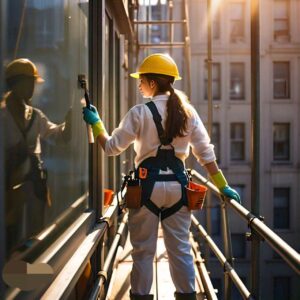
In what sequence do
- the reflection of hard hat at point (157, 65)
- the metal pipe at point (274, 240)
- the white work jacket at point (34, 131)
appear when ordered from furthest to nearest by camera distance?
the reflection of hard hat at point (157, 65) < the metal pipe at point (274, 240) < the white work jacket at point (34, 131)

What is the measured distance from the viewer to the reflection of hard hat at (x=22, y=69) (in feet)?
5.26

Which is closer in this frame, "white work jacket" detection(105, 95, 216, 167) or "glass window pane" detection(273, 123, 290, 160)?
"white work jacket" detection(105, 95, 216, 167)

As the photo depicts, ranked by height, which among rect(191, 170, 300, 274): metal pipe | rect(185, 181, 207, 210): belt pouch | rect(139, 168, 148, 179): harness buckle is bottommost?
rect(191, 170, 300, 274): metal pipe

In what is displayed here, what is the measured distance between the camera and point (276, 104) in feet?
68.8

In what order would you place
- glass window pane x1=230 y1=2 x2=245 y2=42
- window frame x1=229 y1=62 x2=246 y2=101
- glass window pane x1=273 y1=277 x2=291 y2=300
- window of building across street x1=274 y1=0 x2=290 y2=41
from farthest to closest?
window of building across street x1=274 y1=0 x2=290 y2=41
glass window pane x1=230 y1=2 x2=245 y2=42
window frame x1=229 y1=62 x2=246 y2=101
glass window pane x1=273 y1=277 x2=291 y2=300

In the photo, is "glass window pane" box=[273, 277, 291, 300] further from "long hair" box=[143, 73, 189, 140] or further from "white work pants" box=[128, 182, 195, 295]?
"long hair" box=[143, 73, 189, 140]

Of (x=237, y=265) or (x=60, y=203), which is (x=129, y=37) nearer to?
(x=60, y=203)

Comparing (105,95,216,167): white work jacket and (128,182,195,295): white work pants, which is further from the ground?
(105,95,216,167): white work jacket

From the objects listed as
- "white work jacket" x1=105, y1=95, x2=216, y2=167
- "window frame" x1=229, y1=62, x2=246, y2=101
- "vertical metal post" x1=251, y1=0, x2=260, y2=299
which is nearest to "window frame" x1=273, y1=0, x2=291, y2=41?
"window frame" x1=229, y1=62, x2=246, y2=101

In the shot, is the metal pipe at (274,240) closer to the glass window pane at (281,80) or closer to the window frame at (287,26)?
the glass window pane at (281,80)

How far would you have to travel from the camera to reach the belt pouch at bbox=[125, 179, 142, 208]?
110 inches

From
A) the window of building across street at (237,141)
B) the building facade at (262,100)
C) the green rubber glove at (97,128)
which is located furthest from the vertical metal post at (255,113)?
the window of building across street at (237,141)

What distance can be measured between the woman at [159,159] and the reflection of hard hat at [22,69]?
95 cm

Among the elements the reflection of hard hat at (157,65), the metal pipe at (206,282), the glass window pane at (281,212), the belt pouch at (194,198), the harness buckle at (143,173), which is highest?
the reflection of hard hat at (157,65)
